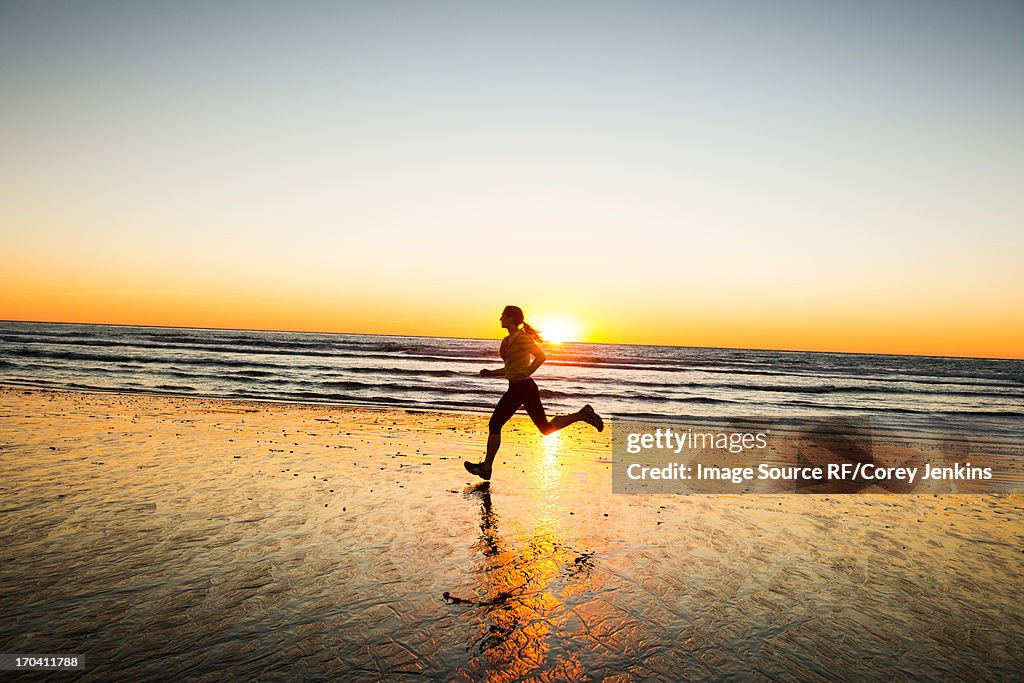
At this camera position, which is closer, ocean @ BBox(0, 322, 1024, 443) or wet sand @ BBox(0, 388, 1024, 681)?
wet sand @ BBox(0, 388, 1024, 681)

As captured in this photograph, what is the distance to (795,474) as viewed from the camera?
392 inches

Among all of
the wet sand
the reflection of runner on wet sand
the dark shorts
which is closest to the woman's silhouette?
the dark shorts

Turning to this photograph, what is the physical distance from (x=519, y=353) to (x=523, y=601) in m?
4.18

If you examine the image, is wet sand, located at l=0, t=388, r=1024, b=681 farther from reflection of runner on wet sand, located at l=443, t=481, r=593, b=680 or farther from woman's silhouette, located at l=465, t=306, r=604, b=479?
woman's silhouette, located at l=465, t=306, r=604, b=479

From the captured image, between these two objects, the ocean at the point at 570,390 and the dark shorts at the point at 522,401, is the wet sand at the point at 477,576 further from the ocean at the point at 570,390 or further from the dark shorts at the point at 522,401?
the ocean at the point at 570,390

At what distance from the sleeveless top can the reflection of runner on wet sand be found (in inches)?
97.0

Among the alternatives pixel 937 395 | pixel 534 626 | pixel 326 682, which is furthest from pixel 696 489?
pixel 937 395

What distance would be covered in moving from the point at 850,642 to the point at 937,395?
38.6 m

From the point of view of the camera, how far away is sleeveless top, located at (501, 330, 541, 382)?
8.11 m

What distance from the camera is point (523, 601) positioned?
4355 mm

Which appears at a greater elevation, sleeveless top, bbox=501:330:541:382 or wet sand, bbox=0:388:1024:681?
sleeveless top, bbox=501:330:541:382

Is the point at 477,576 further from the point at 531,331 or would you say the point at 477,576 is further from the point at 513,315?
the point at 513,315

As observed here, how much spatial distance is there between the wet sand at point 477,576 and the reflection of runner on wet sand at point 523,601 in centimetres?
2

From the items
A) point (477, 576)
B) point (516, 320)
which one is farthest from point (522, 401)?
point (477, 576)
